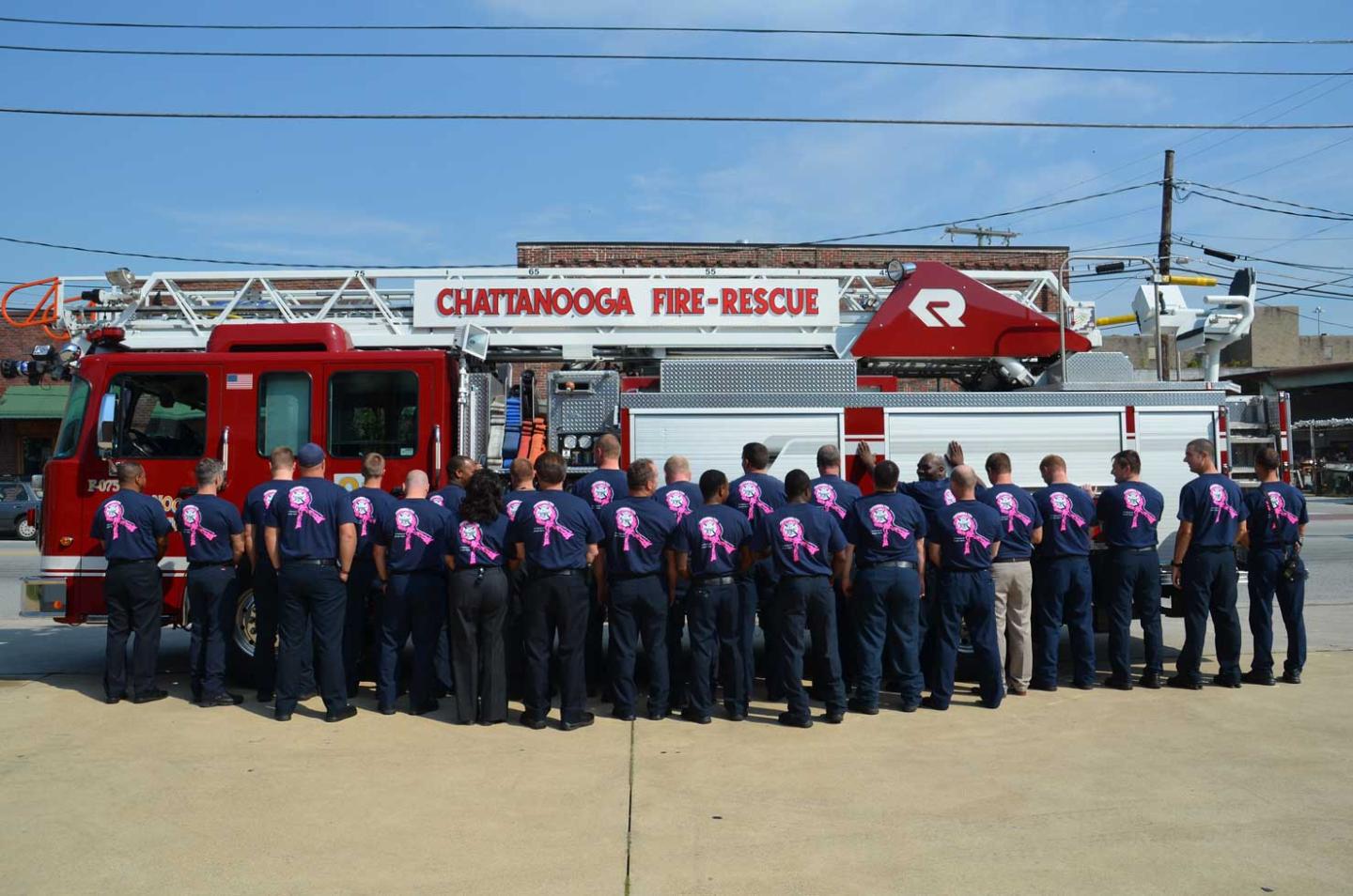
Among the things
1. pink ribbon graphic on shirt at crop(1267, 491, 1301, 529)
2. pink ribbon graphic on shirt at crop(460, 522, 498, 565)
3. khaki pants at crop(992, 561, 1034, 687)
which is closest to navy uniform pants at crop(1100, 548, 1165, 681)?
khaki pants at crop(992, 561, 1034, 687)

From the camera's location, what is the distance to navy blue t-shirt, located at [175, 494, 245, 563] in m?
7.45

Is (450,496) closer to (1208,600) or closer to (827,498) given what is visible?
(827,498)

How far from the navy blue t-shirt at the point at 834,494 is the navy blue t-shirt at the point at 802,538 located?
22.4 inches

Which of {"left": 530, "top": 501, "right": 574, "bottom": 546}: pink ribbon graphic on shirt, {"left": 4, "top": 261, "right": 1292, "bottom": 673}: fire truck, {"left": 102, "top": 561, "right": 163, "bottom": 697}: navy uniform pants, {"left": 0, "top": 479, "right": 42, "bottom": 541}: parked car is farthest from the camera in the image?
{"left": 0, "top": 479, "right": 42, "bottom": 541}: parked car

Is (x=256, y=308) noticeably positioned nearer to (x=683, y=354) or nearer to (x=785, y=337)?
(x=683, y=354)

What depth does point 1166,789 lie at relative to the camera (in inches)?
219

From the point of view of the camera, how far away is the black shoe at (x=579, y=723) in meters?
6.89

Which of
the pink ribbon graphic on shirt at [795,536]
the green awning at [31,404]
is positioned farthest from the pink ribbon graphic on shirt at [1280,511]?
the green awning at [31,404]

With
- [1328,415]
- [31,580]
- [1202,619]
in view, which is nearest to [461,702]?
[31,580]

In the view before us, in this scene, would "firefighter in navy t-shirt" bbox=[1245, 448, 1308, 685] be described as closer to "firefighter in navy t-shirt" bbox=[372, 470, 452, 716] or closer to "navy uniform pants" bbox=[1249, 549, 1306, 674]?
"navy uniform pants" bbox=[1249, 549, 1306, 674]

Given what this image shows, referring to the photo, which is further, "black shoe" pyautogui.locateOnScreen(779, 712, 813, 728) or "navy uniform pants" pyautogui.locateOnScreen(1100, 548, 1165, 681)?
"navy uniform pants" pyautogui.locateOnScreen(1100, 548, 1165, 681)

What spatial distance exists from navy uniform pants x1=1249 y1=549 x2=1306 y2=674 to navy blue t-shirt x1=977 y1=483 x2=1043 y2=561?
1.91 m

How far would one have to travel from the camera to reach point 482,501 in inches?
268

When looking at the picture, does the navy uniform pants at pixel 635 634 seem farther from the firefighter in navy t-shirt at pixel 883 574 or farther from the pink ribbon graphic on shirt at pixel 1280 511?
the pink ribbon graphic on shirt at pixel 1280 511
